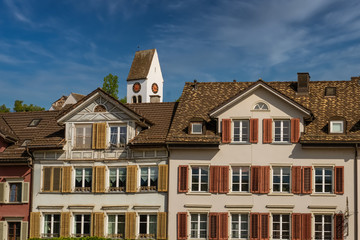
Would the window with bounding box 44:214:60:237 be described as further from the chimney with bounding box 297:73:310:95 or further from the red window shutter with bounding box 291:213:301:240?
the chimney with bounding box 297:73:310:95

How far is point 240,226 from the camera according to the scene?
4100cm

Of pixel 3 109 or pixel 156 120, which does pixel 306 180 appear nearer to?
pixel 156 120

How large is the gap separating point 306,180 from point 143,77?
64727 mm

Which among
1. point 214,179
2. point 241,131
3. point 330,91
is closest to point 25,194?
point 214,179

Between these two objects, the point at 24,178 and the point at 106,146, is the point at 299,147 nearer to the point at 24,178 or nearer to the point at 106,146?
the point at 106,146

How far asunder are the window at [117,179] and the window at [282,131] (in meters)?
10.5

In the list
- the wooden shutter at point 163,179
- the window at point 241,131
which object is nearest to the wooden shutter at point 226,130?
the window at point 241,131

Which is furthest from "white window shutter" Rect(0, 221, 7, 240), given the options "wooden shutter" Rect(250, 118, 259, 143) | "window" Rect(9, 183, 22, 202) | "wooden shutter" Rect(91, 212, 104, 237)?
"wooden shutter" Rect(250, 118, 259, 143)

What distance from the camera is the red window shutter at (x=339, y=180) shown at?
39875mm

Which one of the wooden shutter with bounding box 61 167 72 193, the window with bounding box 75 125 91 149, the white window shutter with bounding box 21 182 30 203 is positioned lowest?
the white window shutter with bounding box 21 182 30 203

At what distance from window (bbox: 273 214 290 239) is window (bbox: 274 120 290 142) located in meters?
4.90

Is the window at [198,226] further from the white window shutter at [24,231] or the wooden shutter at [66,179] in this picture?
the white window shutter at [24,231]

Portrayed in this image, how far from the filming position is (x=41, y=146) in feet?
145

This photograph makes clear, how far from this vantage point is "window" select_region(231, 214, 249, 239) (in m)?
40.9
